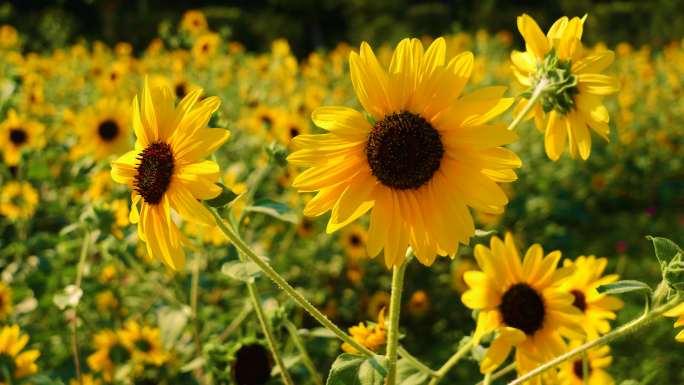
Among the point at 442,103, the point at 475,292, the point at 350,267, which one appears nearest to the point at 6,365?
the point at 475,292

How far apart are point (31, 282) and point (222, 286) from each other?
4.41 feet

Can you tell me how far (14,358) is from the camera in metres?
1.91

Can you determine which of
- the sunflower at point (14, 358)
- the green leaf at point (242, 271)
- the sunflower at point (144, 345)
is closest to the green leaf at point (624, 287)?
the green leaf at point (242, 271)

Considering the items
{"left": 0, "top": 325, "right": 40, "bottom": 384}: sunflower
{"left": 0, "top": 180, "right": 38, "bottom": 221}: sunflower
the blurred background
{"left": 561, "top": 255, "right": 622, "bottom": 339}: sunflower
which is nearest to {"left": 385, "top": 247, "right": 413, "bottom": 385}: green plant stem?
{"left": 561, "top": 255, "right": 622, "bottom": 339}: sunflower

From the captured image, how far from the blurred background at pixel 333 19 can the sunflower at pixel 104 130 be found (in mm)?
11955

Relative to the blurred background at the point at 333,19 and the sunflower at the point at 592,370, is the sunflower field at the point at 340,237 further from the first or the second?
the blurred background at the point at 333,19

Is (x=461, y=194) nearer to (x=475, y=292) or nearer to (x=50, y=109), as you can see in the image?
(x=475, y=292)

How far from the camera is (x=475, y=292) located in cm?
145

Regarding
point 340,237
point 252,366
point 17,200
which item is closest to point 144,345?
point 252,366

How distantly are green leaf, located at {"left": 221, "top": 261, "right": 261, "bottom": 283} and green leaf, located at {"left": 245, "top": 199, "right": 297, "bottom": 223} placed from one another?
6.9 inches

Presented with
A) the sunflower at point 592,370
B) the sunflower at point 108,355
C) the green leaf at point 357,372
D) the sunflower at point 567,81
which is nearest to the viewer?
the green leaf at point 357,372

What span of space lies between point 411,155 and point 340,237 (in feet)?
9.40

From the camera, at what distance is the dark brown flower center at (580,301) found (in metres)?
1.63

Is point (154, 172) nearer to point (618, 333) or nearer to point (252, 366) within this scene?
point (252, 366)
